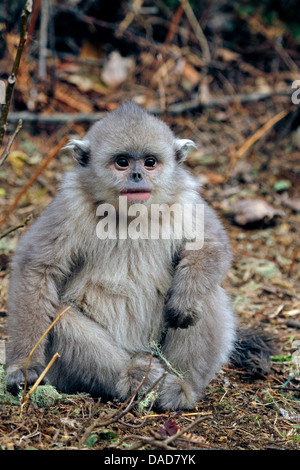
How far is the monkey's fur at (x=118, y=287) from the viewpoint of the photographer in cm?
400

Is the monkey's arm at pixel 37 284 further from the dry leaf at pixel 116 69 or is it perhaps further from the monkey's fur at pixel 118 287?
the dry leaf at pixel 116 69

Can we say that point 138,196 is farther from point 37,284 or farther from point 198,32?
point 198,32

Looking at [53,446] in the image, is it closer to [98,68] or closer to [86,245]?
[86,245]

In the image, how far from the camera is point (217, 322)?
4312mm

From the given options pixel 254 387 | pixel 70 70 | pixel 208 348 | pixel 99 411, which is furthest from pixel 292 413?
pixel 70 70

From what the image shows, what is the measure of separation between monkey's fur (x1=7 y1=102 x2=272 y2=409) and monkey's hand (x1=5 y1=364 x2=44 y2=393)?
99mm

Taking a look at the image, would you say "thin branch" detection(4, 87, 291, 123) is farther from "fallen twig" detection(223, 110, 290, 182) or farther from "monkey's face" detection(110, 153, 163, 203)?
"monkey's face" detection(110, 153, 163, 203)

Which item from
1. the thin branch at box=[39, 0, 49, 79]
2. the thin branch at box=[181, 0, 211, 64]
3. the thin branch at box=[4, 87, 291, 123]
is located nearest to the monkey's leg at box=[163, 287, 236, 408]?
the thin branch at box=[4, 87, 291, 123]

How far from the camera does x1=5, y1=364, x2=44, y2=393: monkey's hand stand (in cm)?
373

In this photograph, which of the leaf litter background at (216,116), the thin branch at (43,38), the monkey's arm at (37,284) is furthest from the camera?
the thin branch at (43,38)

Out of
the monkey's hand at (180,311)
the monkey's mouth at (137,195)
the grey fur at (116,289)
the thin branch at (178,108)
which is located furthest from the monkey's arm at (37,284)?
the thin branch at (178,108)

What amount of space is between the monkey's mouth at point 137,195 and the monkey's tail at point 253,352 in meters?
1.77

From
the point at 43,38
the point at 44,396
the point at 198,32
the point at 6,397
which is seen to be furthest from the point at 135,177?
the point at 198,32
